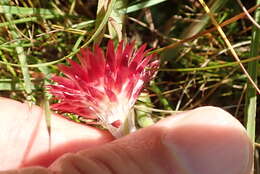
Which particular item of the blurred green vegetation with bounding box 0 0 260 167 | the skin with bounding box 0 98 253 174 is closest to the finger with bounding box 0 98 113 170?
the blurred green vegetation with bounding box 0 0 260 167

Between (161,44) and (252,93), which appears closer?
(252,93)

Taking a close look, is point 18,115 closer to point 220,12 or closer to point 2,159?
point 2,159

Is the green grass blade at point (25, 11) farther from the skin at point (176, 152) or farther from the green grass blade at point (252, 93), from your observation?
the green grass blade at point (252, 93)

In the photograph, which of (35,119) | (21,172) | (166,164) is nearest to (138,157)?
(166,164)

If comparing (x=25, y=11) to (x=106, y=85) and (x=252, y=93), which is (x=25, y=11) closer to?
(x=106, y=85)

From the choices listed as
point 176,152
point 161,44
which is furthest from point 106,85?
point 161,44

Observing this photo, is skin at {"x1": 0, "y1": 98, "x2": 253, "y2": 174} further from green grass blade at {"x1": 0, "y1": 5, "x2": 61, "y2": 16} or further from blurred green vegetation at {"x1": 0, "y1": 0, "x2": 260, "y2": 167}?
green grass blade at {"x1": 0, "y1": 5, "x2": 61, "y2": 16}
